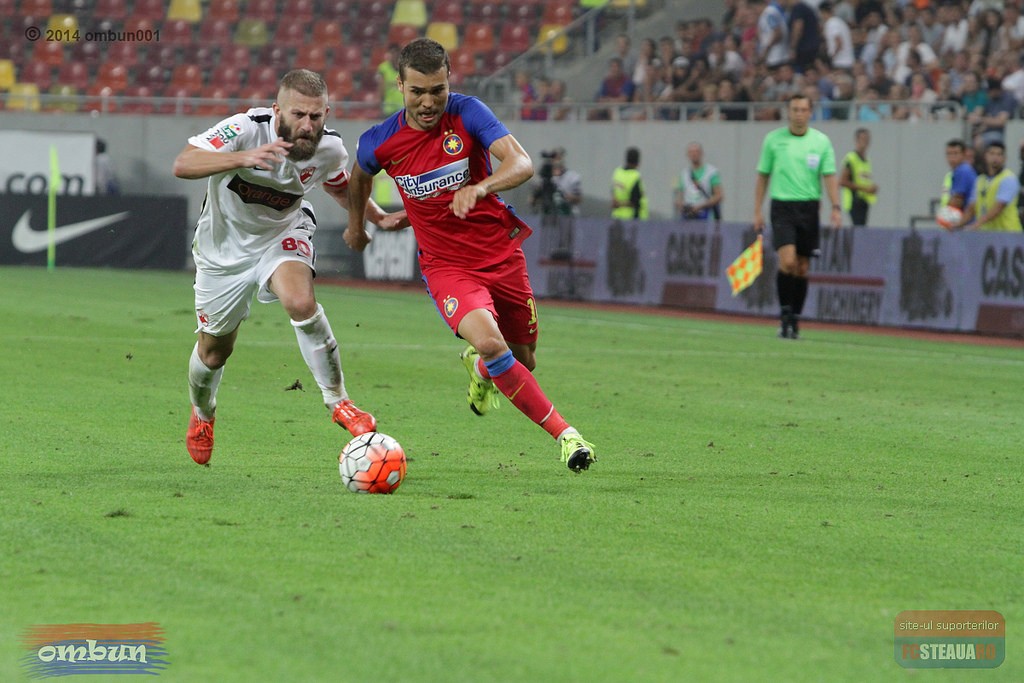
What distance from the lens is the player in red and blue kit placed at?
22.4 feet

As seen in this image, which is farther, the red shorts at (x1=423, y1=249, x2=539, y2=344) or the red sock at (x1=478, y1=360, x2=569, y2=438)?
the red shorts at (x1=423, y1=249, x2=539, y2=344)

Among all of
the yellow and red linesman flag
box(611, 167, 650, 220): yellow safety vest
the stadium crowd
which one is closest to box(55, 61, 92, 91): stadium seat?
the stadium crowd

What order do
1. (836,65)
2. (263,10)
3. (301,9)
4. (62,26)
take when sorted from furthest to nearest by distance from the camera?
(301,9), (263,10), (62,26), (836,65)

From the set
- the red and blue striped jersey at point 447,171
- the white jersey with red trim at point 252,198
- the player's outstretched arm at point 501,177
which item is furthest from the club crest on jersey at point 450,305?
the white jersey with red trim at point 252,198

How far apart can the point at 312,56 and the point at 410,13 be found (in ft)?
7.43

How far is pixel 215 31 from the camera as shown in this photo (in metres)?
30.3

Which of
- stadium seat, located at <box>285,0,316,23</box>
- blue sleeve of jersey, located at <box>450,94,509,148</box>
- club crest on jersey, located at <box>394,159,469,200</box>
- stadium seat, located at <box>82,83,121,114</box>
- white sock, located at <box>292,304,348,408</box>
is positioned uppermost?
stadium seat, located at <box>285,0,316,23</box>

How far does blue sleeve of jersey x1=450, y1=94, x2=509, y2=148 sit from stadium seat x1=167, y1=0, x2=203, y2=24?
80.3ft

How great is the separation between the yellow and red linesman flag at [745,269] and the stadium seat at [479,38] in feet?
42.5

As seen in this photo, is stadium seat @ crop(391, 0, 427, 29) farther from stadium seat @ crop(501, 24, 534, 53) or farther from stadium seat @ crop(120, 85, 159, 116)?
stadium seat @ crop(120, 85, 159, 116)

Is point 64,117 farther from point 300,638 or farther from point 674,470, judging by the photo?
point 300,638

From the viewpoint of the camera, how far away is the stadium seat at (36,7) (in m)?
29.4

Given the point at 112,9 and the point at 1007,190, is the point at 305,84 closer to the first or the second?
the point at 1007,190

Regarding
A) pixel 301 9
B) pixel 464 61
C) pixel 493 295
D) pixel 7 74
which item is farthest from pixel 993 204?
pixel 7 74
